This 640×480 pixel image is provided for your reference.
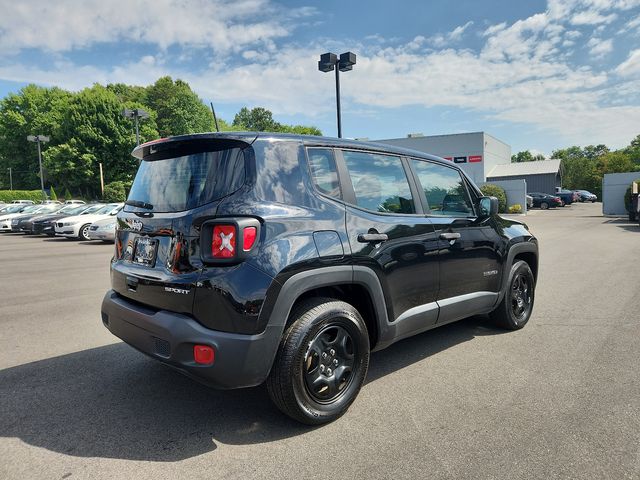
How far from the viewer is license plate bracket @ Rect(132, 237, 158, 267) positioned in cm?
294

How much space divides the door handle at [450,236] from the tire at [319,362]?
1.16m

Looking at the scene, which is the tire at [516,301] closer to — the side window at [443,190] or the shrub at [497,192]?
the side window at [443,190]

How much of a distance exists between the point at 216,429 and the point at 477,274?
2632 millimetres

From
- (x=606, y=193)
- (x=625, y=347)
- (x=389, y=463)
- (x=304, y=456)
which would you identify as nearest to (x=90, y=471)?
(x=304, y=456)

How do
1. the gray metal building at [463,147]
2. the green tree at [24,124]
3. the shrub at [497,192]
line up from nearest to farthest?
the shrub at [497,192]
the gray metal building at [463,147]
the green tree at [24,124]

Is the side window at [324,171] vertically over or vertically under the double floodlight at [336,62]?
under

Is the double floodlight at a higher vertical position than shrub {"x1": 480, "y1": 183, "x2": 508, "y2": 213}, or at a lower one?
higher

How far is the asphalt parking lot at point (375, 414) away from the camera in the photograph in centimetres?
246

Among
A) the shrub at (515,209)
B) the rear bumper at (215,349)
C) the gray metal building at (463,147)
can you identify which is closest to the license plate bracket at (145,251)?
the rear bumper at (215,349)

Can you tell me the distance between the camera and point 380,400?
10.6 feet

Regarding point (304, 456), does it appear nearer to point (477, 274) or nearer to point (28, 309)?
point (477, 274)

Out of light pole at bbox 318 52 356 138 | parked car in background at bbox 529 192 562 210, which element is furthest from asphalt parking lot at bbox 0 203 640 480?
parked car in background at bbox 529 192 562 210

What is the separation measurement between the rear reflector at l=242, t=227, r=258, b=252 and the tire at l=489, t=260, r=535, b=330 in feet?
10.3

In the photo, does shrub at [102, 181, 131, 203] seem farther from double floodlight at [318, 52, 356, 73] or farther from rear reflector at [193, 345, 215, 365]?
rear reflector at [193, 345, 215, 365]
